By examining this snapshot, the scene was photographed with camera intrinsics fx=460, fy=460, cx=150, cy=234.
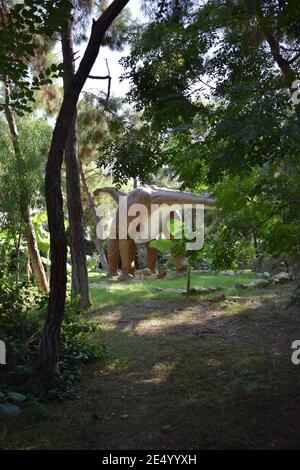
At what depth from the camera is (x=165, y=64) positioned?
15.3 feet

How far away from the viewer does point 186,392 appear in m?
4.12

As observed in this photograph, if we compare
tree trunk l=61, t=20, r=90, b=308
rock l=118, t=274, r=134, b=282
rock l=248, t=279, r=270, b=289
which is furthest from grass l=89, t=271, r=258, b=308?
rock l=118, t=274, r=134, b=282

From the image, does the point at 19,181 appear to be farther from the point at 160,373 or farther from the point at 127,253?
the point at 127,253

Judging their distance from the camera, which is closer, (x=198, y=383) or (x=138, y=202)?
(x=198, y=383)

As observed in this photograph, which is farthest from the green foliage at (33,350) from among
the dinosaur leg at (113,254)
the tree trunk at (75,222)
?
the dinosaur leg at (113,254)

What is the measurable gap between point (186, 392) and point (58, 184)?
221cm

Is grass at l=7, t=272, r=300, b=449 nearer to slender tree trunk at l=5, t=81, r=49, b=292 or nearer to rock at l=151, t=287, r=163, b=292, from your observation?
slender tree trunk at l=5, t=81, r=49, b=292

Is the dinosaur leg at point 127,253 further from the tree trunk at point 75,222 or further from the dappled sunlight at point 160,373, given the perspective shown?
the dappled sunlight at point 160,373

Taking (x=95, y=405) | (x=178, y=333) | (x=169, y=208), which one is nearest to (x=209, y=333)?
(x=178, y=333)

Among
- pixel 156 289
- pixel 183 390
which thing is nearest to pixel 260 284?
pixel 156 289

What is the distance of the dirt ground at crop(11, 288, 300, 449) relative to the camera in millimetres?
3268

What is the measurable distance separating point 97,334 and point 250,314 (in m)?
2.41

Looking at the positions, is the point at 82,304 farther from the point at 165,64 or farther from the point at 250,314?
the point at 165,64

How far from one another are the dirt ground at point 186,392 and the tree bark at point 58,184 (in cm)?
64
